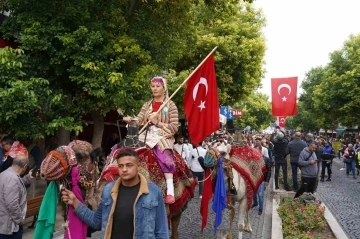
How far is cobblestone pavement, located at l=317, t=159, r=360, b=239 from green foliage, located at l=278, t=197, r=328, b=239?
0.71 meters

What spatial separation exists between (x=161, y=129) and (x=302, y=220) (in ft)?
15.5

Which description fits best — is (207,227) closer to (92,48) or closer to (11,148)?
(11,148)

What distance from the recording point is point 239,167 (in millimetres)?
8883

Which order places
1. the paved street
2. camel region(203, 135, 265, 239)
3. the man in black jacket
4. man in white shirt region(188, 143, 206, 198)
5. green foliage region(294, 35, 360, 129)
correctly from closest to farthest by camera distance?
camel region(203, 135, 265, 239) < the paved street < man in white shirt region(188, 143, 206, 198) < the man in black jacket < green foliage region(294, 35, 360, 129)

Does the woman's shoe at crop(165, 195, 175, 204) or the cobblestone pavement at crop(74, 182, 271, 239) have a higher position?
the woman's shoe at crop(165, 195, 175, 204)

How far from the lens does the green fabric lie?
182 inches

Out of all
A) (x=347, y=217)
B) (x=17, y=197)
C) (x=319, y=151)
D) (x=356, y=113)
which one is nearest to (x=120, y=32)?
(x=17, y=197)

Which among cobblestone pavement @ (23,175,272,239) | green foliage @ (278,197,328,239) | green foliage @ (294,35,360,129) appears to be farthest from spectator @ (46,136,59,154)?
green foliage @ (294,35,360,129)

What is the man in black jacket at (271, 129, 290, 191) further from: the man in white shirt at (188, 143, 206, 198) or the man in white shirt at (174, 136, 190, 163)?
the man in white shirt at (174, 136, 190, 163)

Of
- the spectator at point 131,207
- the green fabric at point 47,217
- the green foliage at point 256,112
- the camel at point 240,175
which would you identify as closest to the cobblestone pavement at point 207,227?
the camel at point 240,175

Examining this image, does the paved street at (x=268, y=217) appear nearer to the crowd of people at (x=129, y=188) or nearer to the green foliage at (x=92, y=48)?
the crowd of people at (x=129, y=188)

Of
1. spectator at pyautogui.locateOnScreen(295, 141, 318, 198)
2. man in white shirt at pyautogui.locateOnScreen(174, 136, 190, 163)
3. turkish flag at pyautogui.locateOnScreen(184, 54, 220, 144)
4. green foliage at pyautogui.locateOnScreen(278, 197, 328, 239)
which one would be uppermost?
turkish flag at pyautogui.locateOnScreen(184, 54, 220, 144)

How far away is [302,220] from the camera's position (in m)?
9.30

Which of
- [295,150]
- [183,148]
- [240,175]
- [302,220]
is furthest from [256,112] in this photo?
[240,175]
